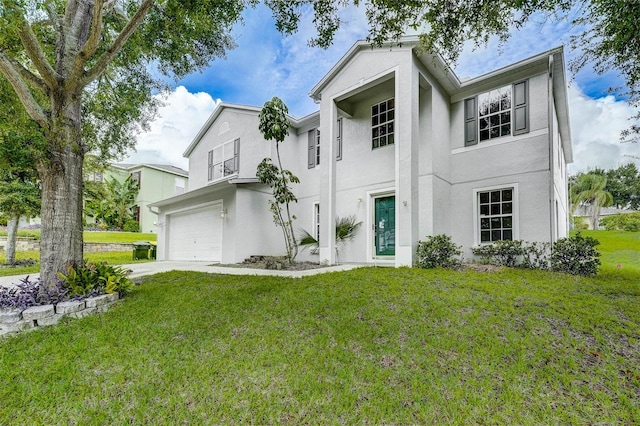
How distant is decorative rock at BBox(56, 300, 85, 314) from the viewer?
175 inches

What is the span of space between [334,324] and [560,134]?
13.5m

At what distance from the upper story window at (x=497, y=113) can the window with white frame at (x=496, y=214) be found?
Answer: 170 cm

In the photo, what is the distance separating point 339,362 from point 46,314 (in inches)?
165

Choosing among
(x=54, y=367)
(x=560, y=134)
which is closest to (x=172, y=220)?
(x=54, y=367)

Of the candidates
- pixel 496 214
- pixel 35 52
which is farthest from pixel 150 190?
pixel 496 214

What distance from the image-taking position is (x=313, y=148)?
41.2 ft

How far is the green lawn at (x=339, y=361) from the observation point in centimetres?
253

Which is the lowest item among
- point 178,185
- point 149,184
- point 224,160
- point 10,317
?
point 10,317

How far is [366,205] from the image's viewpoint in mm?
10367

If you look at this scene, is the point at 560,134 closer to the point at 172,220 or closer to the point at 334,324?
the point at 334,324

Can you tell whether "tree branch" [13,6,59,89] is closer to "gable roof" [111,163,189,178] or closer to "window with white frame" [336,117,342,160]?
"window with white frame" [336,117,342,160]

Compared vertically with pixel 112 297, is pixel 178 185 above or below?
above

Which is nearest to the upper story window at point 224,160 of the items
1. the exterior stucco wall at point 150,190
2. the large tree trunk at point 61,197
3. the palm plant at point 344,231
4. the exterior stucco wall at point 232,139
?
the exterior stucco wall at point 232,139

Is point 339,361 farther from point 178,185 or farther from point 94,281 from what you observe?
point 178,185
